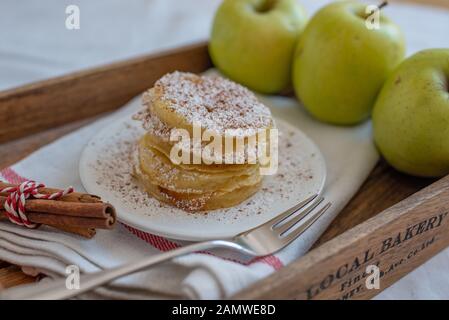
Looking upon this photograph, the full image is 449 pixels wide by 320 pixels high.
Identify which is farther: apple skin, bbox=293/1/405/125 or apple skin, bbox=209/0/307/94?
apple skin, bbox=209/0/307/94

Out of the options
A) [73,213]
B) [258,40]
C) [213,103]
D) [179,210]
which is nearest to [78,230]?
[73,213]

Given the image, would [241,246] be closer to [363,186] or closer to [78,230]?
[78,230]

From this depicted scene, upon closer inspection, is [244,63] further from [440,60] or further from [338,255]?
[338,255]

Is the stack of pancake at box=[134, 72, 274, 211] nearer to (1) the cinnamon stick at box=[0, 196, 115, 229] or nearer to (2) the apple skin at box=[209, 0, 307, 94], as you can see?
(1) the cinnamon stick at box=[0, 196, 115, 229]

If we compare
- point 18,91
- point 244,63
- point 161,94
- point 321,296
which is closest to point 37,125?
point 18,91

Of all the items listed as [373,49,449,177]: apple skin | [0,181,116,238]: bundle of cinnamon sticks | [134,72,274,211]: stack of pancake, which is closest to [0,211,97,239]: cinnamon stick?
[0,181,116,238]: bundle of cinnamon sticks

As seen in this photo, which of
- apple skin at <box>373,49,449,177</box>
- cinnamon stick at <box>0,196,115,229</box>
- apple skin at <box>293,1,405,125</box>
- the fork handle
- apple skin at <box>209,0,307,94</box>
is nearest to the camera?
the fork handle

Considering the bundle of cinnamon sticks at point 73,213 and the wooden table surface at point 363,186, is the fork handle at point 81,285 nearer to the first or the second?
the bundle of cinnamon sticks at point 73,213
